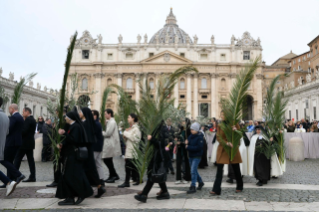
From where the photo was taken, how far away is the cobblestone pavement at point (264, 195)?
22.7 ft

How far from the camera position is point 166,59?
5788cm

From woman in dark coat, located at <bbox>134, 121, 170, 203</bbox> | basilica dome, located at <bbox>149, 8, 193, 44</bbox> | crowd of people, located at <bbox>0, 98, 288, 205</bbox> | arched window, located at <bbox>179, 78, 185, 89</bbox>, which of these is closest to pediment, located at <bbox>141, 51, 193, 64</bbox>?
arched window, located at <bbox>179, 78, 185, 89</bbox>

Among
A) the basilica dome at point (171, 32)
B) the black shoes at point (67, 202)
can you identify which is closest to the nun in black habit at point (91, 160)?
the black shoes at point (67, 202)

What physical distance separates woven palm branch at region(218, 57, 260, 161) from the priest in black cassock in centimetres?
Result: 173

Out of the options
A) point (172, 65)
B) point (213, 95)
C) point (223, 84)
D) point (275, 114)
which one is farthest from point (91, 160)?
point (223, 84)

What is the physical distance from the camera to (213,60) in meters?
58.9

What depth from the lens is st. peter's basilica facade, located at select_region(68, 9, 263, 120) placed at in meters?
57.9

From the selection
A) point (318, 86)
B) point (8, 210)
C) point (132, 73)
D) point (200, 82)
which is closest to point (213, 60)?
point (200, 82)

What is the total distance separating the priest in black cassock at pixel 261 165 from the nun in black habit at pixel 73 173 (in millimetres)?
4722

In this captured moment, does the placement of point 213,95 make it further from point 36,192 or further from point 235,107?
point 36,192

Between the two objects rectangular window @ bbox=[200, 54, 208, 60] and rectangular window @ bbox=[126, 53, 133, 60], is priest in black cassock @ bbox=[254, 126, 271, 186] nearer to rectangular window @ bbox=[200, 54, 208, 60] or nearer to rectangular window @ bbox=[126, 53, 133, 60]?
rectangular window @ bbox=[200, 54, 208, 60]

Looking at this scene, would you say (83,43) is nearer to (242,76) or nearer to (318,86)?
(318,86)

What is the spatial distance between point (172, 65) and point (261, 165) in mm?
49277

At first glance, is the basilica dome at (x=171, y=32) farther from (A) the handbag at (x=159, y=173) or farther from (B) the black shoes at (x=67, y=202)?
(B) the black shoes at (x=67, y=202)
